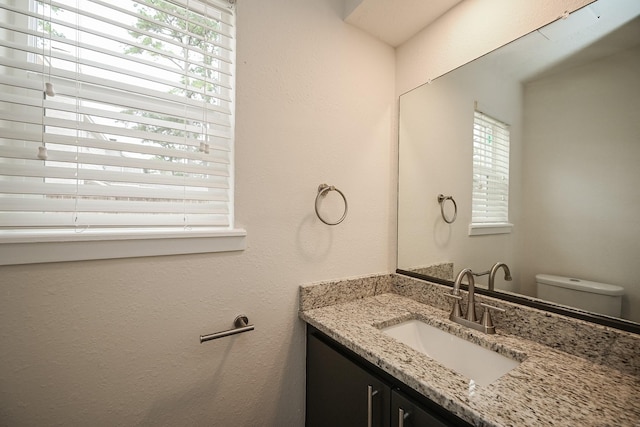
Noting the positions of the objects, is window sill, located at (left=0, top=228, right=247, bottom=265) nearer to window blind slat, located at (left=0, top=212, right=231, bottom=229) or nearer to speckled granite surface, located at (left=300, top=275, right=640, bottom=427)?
window blind slat, located at (left=0, top=212, right=231, bottom=229)

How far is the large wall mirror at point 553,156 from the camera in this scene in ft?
2.44

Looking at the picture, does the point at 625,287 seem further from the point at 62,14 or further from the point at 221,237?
the point at 62,14

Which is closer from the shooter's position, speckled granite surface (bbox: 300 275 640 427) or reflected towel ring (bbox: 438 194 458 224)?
speckled granite surface (bbox: 300 275 640 427)

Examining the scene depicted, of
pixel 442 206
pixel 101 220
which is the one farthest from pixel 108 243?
pixel 442 206

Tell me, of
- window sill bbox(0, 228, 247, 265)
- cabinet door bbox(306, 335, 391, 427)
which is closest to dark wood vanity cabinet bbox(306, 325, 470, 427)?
cabinet door bbox(306, 335, 391, 427)

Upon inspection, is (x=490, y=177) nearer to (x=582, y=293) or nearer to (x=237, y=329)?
(x=582, y=293)

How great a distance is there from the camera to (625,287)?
29.3 inches

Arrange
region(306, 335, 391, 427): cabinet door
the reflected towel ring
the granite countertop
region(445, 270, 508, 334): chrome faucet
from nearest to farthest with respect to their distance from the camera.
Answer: the granite countertop
region(306, 335, 391, 427): cabinet door
region(445, 270, 508, 334): chrome faucet
the reflected towel ring

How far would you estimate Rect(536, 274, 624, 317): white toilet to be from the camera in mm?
760

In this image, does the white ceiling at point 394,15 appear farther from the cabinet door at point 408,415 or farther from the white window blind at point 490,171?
the cabinet door at point 408,415

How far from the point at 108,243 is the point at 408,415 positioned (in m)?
0.97

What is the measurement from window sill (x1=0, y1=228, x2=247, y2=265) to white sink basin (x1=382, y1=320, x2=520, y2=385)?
0.74 meters

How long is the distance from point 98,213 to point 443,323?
1.26 metres

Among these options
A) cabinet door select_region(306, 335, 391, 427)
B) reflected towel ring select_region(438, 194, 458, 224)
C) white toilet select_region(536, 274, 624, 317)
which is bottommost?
cabinet door select_region(306, 335, 391, 427)
